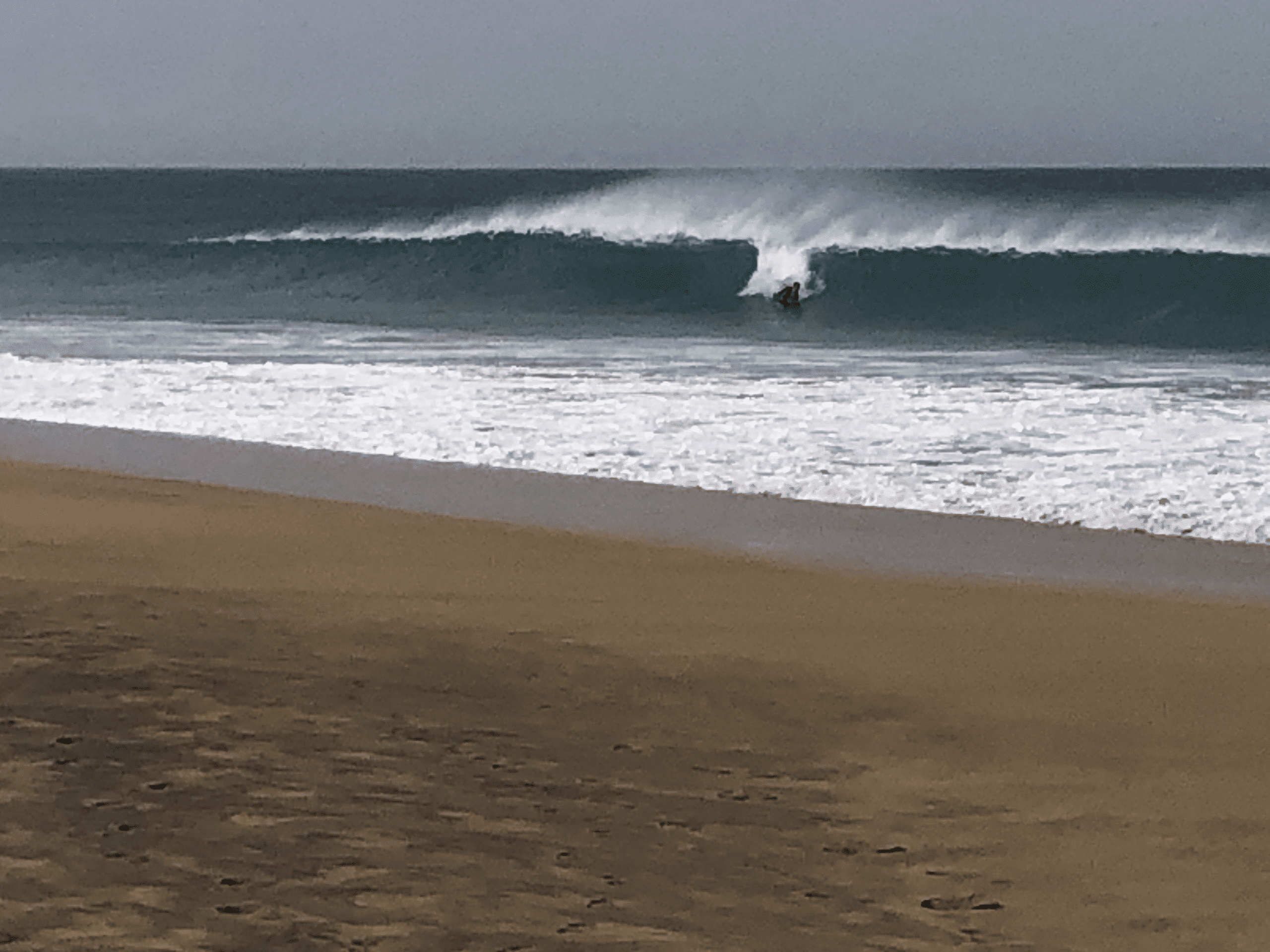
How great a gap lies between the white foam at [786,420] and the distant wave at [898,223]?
45.9ft

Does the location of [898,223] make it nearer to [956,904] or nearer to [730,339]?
[730,339]

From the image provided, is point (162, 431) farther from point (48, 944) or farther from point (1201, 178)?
point (1201, 178)

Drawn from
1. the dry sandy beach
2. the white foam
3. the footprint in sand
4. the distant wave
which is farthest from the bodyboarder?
the footprint in sand

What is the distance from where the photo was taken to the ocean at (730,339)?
7.95 metres

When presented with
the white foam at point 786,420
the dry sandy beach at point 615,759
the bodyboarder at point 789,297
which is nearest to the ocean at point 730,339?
the white foam at point 786,420

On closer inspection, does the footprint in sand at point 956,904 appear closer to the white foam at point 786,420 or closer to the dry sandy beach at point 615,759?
the dry sandy beach at point 615,759

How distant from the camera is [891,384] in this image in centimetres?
1171

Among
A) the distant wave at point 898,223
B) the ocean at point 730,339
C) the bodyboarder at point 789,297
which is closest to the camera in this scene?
the ocean at point 730,339

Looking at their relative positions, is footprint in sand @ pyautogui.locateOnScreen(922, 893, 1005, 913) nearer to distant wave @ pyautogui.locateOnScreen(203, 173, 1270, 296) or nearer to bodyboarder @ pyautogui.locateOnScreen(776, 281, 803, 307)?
bodyboarder @ pyautogui.locateOnScreen(776, 281, 803, 307)

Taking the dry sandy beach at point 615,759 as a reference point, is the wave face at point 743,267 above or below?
above

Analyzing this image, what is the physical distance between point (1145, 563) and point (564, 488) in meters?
2.86

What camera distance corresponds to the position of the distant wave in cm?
2848

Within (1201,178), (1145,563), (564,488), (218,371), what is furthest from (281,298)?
(1201,178)

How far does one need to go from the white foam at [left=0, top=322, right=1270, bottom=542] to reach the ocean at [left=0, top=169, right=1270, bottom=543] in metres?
0.04
